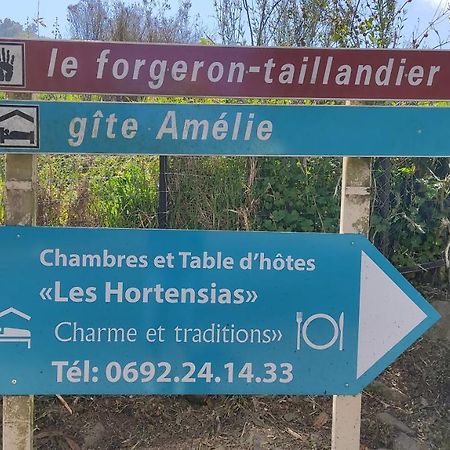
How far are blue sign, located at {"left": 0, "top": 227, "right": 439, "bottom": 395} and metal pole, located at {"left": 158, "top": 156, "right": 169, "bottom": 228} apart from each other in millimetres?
1612

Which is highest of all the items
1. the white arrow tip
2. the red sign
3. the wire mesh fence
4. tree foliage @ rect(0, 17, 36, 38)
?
tree foliage @ rect(0, 17, 36, 38)

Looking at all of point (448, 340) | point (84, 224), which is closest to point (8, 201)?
point (84, 224)

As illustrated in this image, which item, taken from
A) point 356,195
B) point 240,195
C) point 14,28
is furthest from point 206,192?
→ point 14,28

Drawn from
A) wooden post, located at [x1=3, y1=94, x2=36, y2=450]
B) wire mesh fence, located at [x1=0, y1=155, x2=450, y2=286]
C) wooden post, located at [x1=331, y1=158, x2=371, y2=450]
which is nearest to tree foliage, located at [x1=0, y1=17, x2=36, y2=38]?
wire mesh fence, located at [x1=0, y1=155, x2=450, y2=286]

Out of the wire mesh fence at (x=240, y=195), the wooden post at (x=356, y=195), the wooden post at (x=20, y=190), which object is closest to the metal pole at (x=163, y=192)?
the wire mesh fence at (x=240, y=195)

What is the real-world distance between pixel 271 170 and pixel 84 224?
4.36 ft

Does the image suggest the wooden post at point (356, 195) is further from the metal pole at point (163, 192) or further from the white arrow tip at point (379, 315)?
the metal pole at point (163, 192)

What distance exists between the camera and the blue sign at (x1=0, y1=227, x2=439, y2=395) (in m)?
2.26

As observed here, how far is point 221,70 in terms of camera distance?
2.18 metres

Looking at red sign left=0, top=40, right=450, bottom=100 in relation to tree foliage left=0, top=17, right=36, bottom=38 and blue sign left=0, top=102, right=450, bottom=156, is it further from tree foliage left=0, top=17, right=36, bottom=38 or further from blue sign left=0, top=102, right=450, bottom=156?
tree foliage left=0, top=17, right=36, bottom=38

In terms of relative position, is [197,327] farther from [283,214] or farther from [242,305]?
[283,214]

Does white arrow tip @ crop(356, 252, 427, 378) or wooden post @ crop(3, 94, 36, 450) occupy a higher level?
wooden post @ crop(3, 94, 36, 450)

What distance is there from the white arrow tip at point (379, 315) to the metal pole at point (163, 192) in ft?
6.04

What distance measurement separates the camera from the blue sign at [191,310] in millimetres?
2260
